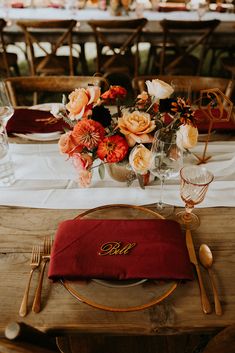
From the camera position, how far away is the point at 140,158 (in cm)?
94

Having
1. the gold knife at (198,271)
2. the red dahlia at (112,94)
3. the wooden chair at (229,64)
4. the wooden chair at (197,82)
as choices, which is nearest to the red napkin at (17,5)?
the wooden chair at (229,64)

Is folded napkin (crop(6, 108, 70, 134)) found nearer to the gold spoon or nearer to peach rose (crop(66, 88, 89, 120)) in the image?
peach rose (crop(66, 88, 89, 120))

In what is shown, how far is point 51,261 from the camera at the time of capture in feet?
2.72

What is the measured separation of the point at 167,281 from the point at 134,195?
348 millimetres

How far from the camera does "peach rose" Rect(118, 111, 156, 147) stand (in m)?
0.93

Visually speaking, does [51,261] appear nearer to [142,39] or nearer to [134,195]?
[134,195]

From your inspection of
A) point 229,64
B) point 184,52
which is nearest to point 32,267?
point 184,52

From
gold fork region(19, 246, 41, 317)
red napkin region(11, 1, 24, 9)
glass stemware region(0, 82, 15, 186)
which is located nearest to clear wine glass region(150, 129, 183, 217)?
gold fork region(19, 246, 41, 317)

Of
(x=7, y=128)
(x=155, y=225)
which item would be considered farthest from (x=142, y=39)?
(x=155, y=225)

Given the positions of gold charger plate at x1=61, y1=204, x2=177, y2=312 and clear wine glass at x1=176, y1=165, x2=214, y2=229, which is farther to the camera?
clear wine glass at x1=176, y1=165, x2=214, y2=229

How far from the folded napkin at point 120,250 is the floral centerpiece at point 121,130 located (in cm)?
16

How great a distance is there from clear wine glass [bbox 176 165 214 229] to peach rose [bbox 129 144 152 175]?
11 centimetres

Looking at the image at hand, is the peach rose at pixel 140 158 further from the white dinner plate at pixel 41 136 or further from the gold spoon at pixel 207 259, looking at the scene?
the white dinner plate at pixel 41 136

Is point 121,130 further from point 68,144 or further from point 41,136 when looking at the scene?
point 41,136
